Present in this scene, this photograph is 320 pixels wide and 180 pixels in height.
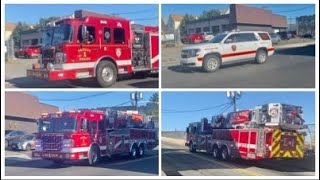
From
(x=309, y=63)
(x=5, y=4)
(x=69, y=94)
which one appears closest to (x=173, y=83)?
(x=69, y=94)

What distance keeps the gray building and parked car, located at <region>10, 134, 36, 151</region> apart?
280 cm

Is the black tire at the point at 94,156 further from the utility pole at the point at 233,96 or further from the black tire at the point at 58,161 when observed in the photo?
the utility pole at the point at 233,96

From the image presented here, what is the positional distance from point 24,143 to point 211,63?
115 inches

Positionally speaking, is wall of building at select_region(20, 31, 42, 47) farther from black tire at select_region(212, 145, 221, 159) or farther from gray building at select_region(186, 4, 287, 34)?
black tire at select_region(212, 145, 221, 159)

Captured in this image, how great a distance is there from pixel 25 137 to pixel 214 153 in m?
2.80

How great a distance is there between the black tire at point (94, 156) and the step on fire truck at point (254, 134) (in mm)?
1319

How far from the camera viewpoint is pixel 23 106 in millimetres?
6043

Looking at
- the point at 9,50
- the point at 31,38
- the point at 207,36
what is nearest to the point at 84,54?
the point at 31,38

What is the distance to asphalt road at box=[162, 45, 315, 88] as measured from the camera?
614 centimetres

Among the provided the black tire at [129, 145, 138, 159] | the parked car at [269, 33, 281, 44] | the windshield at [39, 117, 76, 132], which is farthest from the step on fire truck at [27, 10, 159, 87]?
the parked car at [269, 33, 281, 44]

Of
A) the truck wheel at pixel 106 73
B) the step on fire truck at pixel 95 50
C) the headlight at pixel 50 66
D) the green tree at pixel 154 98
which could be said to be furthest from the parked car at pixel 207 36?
the headlight at pixel 50 66

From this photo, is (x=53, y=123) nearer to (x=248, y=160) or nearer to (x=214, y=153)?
(x=214, y=153)

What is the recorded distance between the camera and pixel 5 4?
6012 millimetres

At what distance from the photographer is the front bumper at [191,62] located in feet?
20.3
